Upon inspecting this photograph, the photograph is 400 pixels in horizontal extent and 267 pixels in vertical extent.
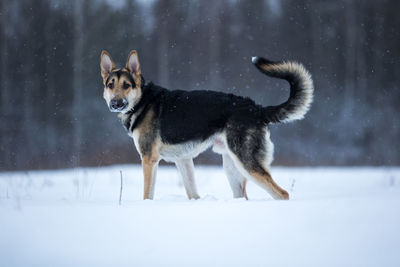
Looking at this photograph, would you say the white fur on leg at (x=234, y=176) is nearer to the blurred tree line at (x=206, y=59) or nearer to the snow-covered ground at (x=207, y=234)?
the snow-covered ground at (x=207, y=234)

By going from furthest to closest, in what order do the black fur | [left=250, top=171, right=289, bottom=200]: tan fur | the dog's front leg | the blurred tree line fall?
the blurred tree line < the dog's front leg < the black fur < [left=250, top=171, right=289, bottom=200]: tan fur

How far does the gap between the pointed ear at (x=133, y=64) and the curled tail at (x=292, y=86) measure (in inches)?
62.2

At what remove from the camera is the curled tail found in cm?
379

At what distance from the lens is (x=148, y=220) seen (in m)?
2.69

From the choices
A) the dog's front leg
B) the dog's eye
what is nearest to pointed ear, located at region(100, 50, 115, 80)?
the dog's eye

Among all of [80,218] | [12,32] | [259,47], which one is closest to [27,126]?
[12,32]

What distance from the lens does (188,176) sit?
4609 millimetres

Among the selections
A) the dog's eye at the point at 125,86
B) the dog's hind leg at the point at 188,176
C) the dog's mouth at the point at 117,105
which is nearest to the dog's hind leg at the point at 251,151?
the dog's hind leg at the point at 188,176

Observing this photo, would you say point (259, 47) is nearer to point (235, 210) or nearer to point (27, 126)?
→ point (27, 126)

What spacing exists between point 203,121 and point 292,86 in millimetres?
1077

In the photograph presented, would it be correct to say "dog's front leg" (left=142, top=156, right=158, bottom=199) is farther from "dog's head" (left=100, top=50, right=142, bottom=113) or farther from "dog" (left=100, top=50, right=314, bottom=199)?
"dog's head" (left=100, top=50, right=142, bottom=113)

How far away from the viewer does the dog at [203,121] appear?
12.6 feet

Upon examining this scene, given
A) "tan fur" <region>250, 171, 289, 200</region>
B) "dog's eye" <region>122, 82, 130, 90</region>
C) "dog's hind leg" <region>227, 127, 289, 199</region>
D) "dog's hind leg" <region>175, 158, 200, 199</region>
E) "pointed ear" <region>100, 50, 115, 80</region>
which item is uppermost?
"pointed ear" <region>100, 50, 115, 80</region>

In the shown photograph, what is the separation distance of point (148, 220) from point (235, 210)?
2.22 ft
